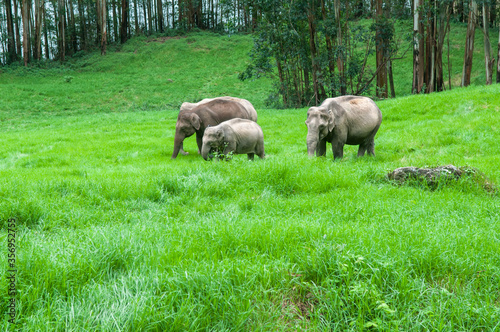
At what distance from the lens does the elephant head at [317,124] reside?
732 centimetres

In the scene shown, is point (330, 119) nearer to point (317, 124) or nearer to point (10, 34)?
point (317, 124)

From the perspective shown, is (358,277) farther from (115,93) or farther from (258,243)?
(115,93)

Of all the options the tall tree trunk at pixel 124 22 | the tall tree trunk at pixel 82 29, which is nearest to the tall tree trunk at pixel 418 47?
the tall tree trunk at pixel 124 22

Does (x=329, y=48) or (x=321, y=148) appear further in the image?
(x=329, y=48)

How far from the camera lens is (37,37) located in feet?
136

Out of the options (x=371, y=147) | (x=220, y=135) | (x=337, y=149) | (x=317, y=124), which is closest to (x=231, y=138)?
(x=220, y=135)

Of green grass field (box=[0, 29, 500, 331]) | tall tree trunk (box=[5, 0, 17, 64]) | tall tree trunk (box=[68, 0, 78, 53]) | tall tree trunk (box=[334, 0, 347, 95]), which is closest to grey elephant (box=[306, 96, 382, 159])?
green grass field (box=[0, 29, 500, 331])

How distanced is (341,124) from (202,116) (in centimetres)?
400

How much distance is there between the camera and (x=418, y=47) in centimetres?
1942

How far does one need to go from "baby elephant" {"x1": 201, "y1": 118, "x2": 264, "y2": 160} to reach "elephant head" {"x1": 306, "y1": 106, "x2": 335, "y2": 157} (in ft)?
5.86

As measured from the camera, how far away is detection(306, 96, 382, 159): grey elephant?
24.2 ft

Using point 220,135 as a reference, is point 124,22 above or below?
above

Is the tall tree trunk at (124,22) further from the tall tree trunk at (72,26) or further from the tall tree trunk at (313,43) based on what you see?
the tall tree trunk at (313,43)

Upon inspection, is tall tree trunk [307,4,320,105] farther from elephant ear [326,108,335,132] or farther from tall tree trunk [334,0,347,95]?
elephant ear [326,108,335,132]
